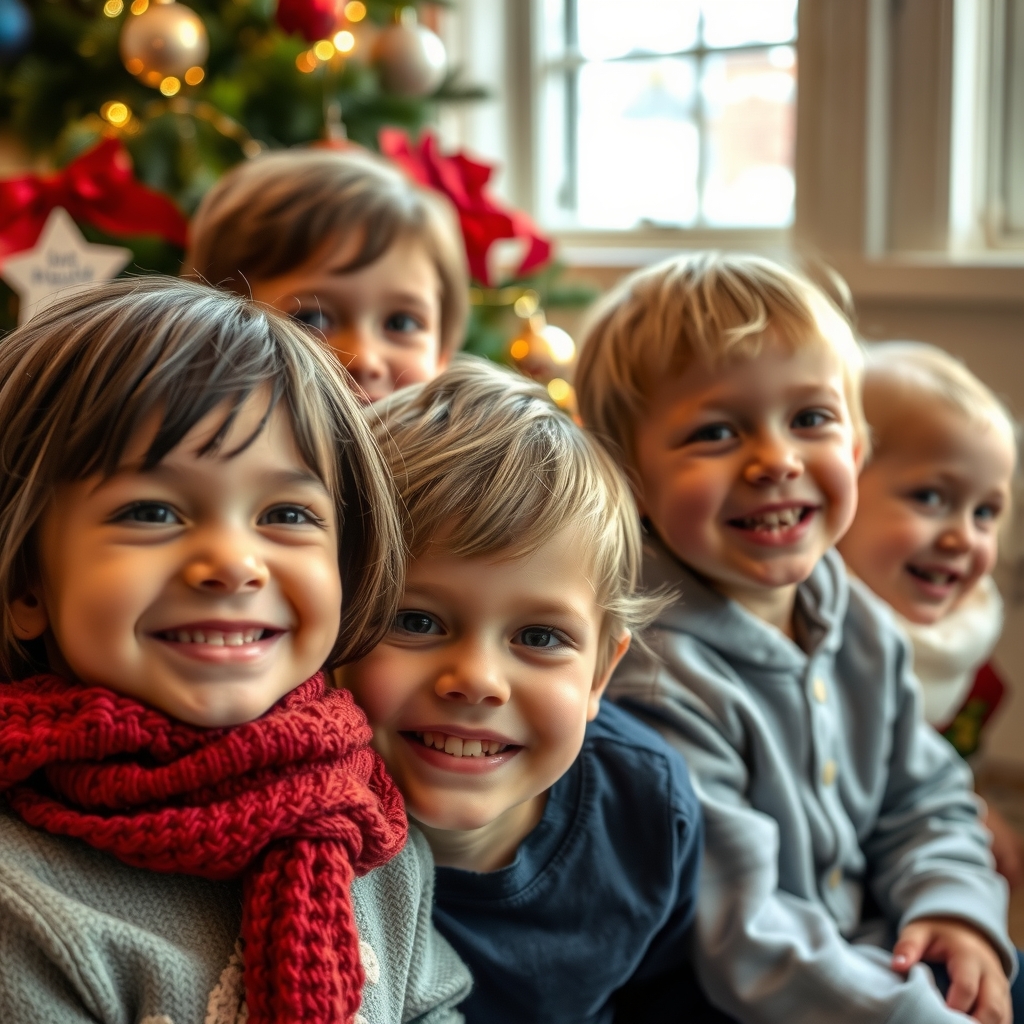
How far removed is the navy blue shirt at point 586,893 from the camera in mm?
910

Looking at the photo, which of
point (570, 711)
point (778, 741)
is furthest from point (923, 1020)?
point (570, 711)

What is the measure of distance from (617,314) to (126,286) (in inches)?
20.2

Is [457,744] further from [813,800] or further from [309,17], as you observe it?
[309,17]

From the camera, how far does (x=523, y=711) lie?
2.76 ft

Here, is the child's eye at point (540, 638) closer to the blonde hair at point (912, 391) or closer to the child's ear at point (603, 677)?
the child's ear at point (603, 677)

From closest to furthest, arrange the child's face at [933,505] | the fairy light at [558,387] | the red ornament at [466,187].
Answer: the child's face at [933,505] < the red ornament at [466,187] < the fairy light at [558,387]

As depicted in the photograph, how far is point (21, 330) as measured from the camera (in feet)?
2.44

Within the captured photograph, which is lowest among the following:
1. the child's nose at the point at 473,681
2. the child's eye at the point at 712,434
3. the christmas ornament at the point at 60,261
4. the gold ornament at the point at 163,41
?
the child's nose at the point at 473,681

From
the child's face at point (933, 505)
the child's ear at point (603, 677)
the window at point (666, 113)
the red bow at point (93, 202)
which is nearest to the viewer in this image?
the child's ear at point (603, 677)

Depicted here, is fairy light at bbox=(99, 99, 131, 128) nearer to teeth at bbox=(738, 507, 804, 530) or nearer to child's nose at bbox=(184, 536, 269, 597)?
teeth at bbox=(738, 507, 804, 530)

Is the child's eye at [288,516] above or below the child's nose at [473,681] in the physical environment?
above

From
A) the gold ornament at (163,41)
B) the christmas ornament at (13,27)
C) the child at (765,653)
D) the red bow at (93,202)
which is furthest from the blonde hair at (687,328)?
the christmas ornament at (13,27)

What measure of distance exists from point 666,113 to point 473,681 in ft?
6.22

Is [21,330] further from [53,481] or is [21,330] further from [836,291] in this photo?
[836,291]
